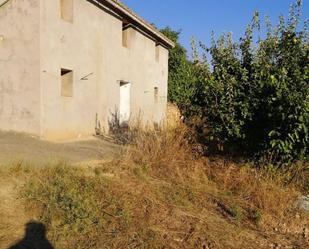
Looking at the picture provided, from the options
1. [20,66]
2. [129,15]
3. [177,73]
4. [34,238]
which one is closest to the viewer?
[34,238]

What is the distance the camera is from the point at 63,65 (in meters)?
9.91

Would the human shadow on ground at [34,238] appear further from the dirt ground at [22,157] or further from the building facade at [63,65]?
the building facade at [63,65]

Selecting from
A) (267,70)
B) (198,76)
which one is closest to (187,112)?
(198,76)

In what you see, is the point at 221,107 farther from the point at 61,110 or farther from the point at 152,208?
the point at 61,110

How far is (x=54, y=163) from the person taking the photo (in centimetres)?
628

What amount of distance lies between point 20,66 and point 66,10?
2.26 metres

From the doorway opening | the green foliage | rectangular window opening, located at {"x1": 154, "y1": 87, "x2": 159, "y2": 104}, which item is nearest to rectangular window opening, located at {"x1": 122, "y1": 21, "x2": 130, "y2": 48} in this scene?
the doorway opening

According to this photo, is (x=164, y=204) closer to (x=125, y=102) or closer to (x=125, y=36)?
(x=125, y=102)

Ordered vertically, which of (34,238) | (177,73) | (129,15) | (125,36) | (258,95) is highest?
(129,15)

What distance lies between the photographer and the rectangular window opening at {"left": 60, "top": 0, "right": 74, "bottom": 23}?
33.1 ft

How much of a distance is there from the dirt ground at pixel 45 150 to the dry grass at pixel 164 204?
0.99m

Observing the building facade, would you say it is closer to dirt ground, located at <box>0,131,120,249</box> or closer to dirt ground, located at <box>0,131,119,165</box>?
dirt ground, located at <box>0,131,119,165</box>

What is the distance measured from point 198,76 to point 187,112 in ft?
3.59

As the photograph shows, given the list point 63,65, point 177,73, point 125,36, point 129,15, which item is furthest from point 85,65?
point 177,73
